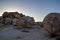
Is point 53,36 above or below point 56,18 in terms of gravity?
below

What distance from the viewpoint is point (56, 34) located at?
1305cm

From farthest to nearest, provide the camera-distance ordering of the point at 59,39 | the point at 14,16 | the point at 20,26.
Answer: the point at 14,16 → the point at 20,26 → the point at 59,39

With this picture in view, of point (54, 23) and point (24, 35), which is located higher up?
point (54, 23)

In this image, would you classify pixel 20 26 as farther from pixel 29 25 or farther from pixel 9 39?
pixel 9 39

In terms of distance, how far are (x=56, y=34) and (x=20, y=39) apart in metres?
4.27

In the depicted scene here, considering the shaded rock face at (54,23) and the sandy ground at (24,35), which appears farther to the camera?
the sandy ground at (24,35)

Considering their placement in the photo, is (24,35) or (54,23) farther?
(24,35)

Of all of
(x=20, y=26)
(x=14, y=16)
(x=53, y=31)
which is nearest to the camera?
(x=53, y=31)

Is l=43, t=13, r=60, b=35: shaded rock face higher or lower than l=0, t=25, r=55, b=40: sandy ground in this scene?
higher

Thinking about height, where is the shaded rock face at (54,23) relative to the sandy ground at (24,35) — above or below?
above

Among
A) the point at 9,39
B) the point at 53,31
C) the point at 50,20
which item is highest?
the point at 50,20

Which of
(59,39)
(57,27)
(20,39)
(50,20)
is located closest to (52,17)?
(50,20)

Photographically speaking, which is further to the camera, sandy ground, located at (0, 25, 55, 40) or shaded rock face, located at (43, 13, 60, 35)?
sandy ground, located at (0, 25, 55, 40)

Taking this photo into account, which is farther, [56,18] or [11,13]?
[11,13]
